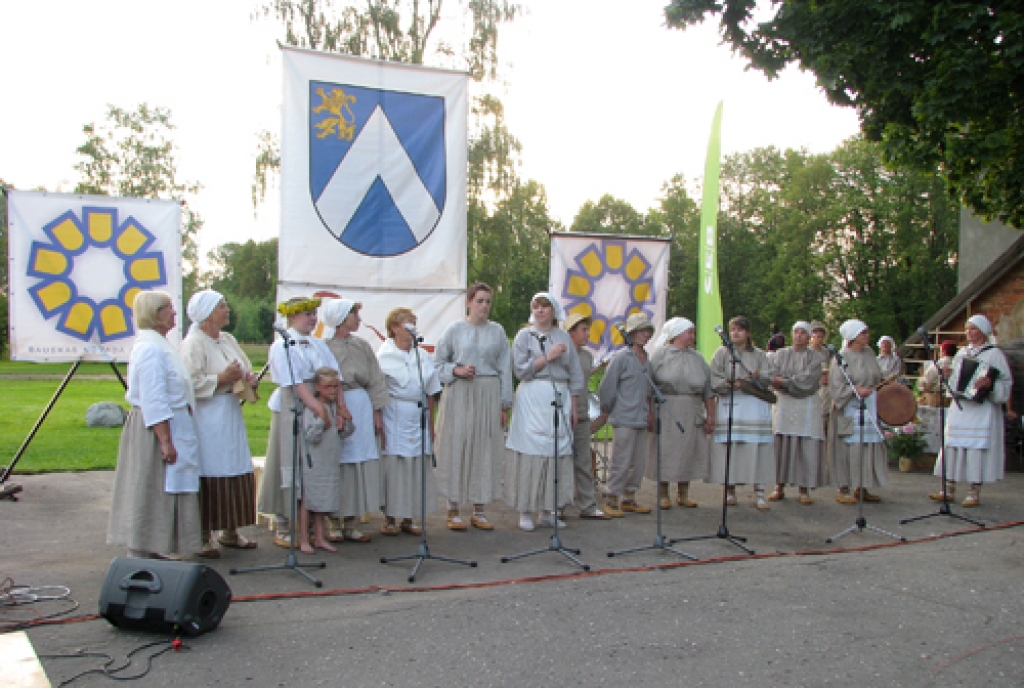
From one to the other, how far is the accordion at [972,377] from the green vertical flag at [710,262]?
417 centimetres

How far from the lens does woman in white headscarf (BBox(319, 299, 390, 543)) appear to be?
21.9 feet

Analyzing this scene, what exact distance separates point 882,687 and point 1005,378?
6.16 meters

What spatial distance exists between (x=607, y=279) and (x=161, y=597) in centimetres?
601

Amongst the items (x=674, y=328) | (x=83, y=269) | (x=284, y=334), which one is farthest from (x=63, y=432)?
(x=674, y=328)

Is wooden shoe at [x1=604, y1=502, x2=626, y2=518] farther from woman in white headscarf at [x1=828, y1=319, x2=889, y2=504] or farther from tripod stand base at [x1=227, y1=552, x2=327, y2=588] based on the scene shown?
tripod stand base at [x1=227, y1=552, x2=327, y2=588]

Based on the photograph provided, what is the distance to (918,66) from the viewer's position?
995 cm

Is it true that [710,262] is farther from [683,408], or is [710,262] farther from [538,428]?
[538,428]

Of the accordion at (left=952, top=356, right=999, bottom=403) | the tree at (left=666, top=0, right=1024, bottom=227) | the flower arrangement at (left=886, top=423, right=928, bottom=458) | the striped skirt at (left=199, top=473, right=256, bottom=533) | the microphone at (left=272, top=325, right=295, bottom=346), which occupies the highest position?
the tree at (left=666, top=0, right=1024, bottom=227)

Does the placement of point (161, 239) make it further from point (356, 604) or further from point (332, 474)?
point (356, 604)

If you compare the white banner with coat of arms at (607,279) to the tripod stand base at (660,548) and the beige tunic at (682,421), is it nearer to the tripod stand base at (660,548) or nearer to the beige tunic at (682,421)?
the beige tunic at (682,421)

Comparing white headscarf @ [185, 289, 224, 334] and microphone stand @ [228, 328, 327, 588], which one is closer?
microphone stand @ [228, 328, 327, 588]

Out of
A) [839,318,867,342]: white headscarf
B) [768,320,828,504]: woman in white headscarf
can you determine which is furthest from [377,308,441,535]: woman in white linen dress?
[839,318,867,342]: white headscarf

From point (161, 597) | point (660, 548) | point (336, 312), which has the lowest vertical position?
point (660, 548)

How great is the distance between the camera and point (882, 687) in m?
4.02
